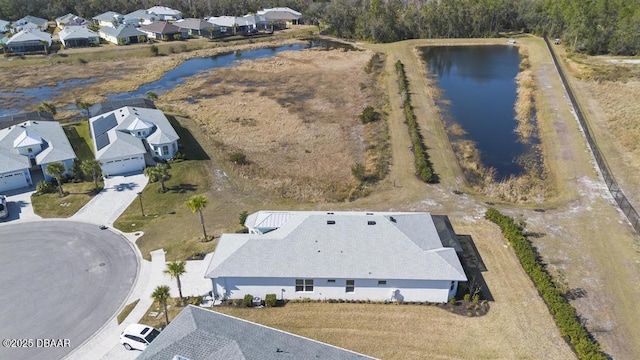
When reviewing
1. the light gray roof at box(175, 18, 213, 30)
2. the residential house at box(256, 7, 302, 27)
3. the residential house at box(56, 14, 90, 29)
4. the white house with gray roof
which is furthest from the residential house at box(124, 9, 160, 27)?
the white house with gray roof

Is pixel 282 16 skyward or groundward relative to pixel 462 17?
skyward

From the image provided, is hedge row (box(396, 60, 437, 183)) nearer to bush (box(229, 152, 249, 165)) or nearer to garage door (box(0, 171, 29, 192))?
bush (box(229, 152, 249, 165))

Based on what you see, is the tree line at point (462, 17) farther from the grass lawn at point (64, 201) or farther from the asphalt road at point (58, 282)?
the asphalt road at point (58, 282)

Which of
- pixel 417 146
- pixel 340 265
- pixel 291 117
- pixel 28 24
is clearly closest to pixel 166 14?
pixel 28 24

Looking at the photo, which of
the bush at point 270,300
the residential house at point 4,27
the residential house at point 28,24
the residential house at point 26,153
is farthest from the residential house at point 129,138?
the residential house at point 28,24

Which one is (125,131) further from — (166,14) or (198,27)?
(166,14)

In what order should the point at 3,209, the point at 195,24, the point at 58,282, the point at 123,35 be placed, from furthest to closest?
the point at 195,24 < the point at 123,35 < the point at 3,209 < the point at 58,282
